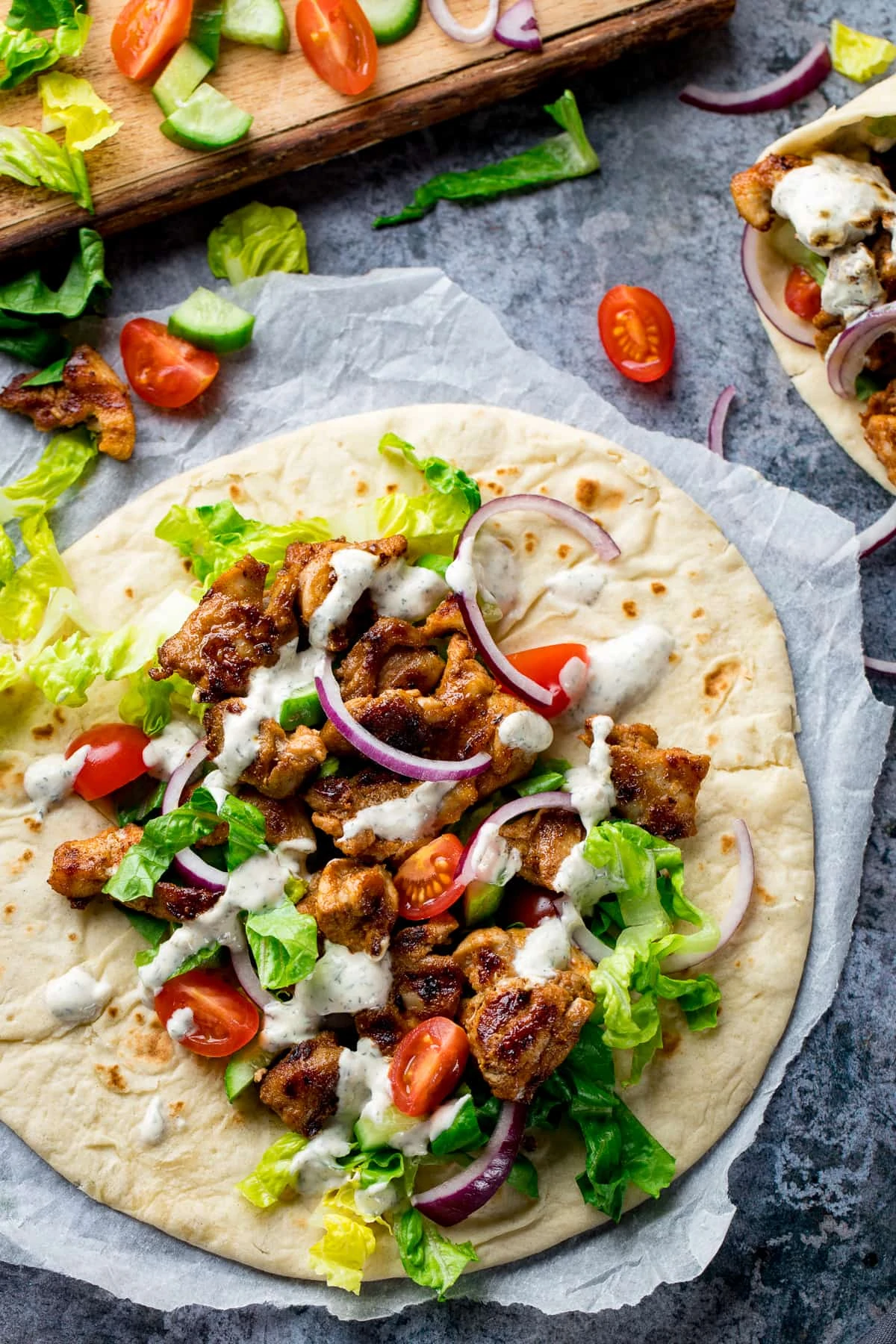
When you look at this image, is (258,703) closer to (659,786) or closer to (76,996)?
(76,996)

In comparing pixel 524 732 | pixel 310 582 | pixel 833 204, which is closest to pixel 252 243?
pixel 310 582

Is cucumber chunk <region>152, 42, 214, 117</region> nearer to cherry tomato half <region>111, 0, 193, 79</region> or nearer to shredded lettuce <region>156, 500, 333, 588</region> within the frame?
cherry tomato half <region>111, 0, 193, 79</region>

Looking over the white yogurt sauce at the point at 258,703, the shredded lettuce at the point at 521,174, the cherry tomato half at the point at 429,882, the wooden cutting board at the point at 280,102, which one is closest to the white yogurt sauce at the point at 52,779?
the white yogurt sauce at the point at 258,703

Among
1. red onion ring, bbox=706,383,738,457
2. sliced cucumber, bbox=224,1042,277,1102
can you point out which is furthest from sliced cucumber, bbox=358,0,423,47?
sliced cucumber, bbox=224,1042,277,1102

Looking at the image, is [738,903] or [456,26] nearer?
[738,903]

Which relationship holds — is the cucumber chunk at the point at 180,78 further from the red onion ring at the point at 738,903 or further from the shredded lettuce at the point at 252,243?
the red onion ring at the point at 738,903

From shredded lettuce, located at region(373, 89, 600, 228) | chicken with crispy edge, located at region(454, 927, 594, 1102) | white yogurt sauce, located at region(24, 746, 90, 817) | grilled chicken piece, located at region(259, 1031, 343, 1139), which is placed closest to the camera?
chicken with crispy edge, located at region(454, 927, 594, 1102)

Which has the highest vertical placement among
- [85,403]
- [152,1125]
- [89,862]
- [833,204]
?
[85,403]
